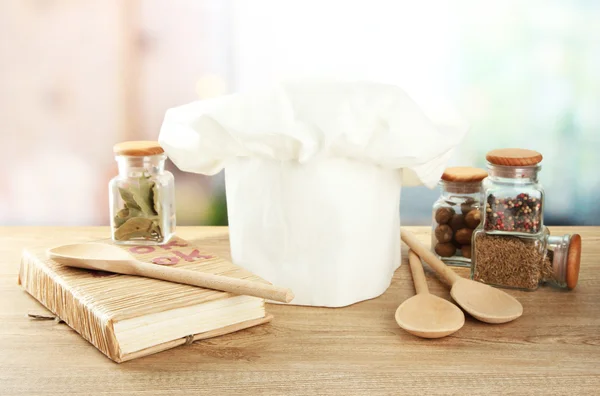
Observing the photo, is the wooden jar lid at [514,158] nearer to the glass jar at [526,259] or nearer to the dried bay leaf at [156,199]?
the glass jar at [526,259]

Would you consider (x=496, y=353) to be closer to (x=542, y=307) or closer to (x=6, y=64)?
(x=542, y=307)

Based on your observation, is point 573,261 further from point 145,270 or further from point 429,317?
point 145,270

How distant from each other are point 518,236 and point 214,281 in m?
0.34

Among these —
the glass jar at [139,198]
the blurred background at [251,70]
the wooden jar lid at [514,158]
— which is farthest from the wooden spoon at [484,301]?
the blurred background at [251,70]

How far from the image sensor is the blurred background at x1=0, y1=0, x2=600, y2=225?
111 cm

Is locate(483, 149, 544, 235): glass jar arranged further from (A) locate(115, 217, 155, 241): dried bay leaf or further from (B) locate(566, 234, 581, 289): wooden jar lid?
(A) locate(115, 217, 155, 241): dried bay leaf

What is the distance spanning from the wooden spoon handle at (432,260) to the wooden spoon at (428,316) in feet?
0.22

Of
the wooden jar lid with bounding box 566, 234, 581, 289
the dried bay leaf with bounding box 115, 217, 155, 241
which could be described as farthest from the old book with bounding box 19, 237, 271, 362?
the wooden jar lid with bounding box 566, 234, 581, 289

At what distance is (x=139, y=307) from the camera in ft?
2.00

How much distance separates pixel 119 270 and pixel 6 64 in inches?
24.0

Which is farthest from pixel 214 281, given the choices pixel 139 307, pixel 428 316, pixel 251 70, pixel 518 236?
pixel 251 70

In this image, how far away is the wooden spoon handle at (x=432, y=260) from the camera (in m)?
0.78

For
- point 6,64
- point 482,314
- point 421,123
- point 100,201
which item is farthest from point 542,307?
point 6,64

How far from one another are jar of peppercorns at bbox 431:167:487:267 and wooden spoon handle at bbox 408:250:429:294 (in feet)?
0.16
